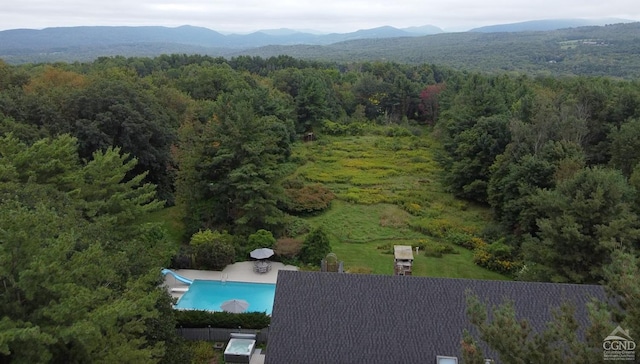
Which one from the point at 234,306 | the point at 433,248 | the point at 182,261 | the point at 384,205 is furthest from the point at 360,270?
the point at 384,205

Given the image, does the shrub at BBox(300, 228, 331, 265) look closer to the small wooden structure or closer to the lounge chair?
the lounge chair

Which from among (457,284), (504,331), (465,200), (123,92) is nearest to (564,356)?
(504,331)

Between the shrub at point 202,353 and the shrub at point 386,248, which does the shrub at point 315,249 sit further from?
the shrub at point 202,353

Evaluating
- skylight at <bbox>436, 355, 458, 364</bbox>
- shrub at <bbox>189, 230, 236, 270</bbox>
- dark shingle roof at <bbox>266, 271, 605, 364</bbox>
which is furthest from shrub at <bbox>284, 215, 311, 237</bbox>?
skylight at <bbox>436, 355, 458, 364</bbox>

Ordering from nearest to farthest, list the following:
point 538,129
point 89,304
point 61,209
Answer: point 89,304 → point 61,209 → point 538,129

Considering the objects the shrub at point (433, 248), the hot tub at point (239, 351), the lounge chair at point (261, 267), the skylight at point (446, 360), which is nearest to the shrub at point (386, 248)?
the shrub at point (433, 248)

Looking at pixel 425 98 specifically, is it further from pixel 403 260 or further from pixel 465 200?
pixel 403 260
